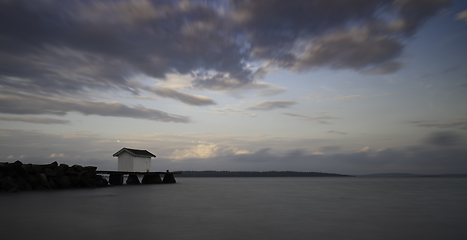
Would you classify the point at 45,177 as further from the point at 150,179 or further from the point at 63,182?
the point at 150,179

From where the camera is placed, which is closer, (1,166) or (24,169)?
(1,166)

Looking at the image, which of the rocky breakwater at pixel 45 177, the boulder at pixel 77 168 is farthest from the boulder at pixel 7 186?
the boulder at pixel 77 168

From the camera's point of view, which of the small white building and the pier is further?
the pier

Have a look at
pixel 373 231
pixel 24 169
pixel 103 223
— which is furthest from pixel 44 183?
pixel 373 231

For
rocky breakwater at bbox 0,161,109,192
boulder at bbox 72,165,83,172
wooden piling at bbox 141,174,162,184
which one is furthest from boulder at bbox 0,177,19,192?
wooden piling at bbox 141,174,162,184

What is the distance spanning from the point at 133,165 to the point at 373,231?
4013 centimetres

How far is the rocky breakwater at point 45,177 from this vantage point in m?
27.7

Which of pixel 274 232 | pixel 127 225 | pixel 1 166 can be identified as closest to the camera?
pixel 274 232

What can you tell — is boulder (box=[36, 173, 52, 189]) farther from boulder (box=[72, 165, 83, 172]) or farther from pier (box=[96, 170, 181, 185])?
pier (box=[96, 170, 181, 185])

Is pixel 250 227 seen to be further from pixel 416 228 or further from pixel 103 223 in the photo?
pixel 416 228

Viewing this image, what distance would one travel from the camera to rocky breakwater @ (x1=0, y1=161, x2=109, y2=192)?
27.7 m

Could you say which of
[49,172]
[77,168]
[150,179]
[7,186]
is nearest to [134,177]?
[150,179]

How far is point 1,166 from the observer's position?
88.7ft

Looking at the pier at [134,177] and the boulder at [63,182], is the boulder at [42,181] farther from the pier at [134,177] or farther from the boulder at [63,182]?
the pier at [134,177]
